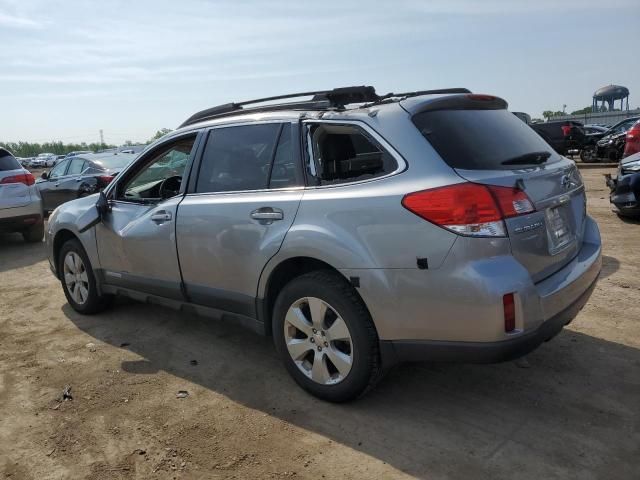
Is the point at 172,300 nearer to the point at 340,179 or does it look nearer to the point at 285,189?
the point at 285,189

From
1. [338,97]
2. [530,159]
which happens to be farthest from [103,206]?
[530,159]

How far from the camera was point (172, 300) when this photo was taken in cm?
434

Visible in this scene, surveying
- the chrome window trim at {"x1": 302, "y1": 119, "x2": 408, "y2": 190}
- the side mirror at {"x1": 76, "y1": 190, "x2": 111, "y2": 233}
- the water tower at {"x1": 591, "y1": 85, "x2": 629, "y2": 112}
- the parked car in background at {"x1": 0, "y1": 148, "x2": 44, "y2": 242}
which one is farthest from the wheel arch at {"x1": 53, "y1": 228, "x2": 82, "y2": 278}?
the water tower at {"x1": 591, "y1": 85, "x2": 629, "y2": 112}

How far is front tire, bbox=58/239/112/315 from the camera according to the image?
5.15m

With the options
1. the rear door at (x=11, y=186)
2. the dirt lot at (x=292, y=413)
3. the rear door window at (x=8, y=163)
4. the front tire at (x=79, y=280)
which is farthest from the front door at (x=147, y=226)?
the rear door window at (x=8, y=163)

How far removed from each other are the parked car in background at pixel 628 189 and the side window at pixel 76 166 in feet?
31.7

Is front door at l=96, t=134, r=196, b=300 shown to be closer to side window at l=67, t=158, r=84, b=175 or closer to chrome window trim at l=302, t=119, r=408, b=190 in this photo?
chrome window trim at l=302, t=119, r=408, b=190

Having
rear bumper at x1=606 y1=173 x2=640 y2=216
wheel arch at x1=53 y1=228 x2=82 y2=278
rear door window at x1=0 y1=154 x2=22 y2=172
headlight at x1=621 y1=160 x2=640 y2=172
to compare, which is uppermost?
rear door window at x1=0 y1=154 x2=22 y2=172

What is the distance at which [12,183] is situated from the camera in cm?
884

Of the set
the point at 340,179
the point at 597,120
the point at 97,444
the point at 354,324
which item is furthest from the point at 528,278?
the point at 597,120

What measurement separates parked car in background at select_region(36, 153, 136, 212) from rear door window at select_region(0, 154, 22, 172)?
160 cm

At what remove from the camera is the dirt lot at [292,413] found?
2.80 m

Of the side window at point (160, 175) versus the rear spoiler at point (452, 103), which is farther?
the side window at point (160, 175)

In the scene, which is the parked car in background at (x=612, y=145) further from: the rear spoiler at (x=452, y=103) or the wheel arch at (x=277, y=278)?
the wheel arch at (x=277, y=278)
